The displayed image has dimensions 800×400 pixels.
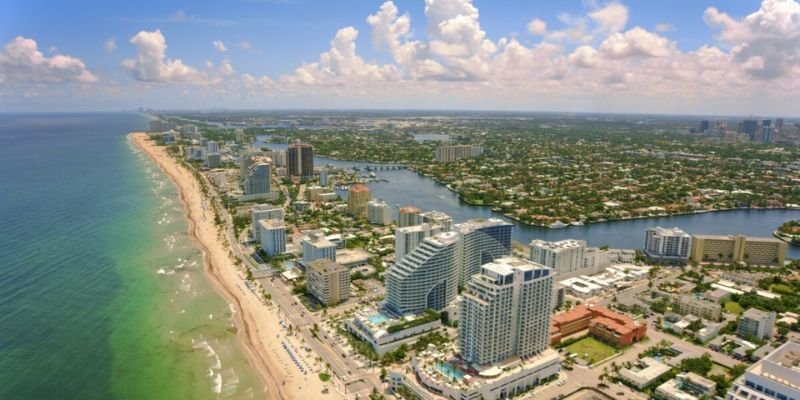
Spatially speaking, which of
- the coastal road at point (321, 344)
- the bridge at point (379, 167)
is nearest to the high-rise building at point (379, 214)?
the coastal road at point (321, 344)

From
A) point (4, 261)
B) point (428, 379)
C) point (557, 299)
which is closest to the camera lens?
point (428, 379)

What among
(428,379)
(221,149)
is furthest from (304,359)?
(221,149)

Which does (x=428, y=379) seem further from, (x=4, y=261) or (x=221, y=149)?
(x=221, y=149)

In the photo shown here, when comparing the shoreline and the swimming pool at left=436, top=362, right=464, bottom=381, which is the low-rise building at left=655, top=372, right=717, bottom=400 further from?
the shoreline

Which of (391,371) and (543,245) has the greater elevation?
(543,245)

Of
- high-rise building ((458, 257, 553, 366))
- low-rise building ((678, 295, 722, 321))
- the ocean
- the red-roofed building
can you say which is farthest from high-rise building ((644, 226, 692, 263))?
the ocean

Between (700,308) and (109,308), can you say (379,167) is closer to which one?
(109,308)
